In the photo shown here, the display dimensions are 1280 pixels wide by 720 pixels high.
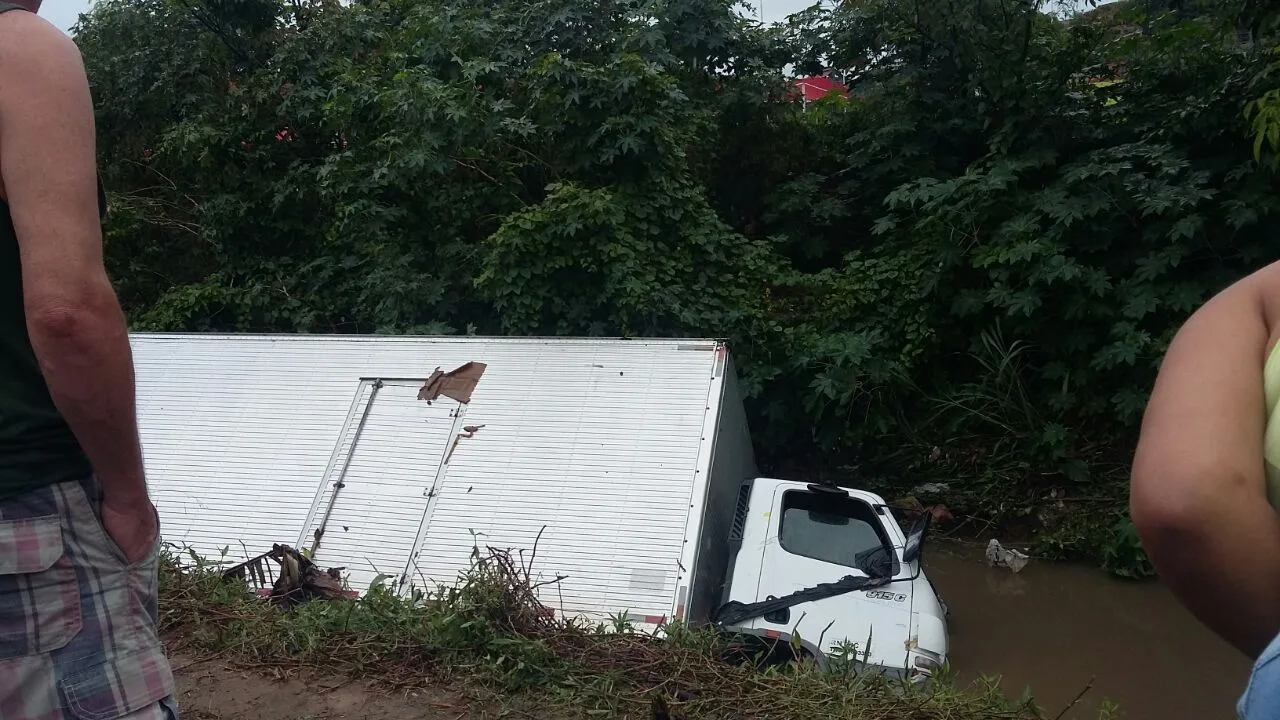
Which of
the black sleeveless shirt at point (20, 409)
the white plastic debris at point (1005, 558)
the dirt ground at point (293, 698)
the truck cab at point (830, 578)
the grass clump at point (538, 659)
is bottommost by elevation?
the white plastic debris at point (1005, 558)

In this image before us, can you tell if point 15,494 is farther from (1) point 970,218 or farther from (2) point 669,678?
(1) point 970,218

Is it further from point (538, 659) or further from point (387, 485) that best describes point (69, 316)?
point (387, 485)

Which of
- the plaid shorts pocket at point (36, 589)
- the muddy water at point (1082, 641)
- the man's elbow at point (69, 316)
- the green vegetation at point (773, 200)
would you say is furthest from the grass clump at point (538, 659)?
the green vegetation at point (773, 200)

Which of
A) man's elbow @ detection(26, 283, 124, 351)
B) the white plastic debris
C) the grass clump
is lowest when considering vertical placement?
the white plastic debris

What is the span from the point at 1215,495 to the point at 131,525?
1539 millimetres

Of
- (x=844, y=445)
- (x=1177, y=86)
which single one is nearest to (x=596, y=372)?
(x=844, y=445)

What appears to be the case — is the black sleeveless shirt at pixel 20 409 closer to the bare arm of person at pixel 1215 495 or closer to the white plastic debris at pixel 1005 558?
the bare arm of person at pixel 1215 495

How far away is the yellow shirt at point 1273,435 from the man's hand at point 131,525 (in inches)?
61.9

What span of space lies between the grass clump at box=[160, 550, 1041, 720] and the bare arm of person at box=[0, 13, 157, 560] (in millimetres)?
2107

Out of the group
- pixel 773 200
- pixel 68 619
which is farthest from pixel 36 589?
pixel 773 200

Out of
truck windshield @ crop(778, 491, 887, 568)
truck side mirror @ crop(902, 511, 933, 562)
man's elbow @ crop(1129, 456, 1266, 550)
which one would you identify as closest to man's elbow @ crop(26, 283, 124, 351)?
man's elbow @ crop(1129, 456, 1266, 550)

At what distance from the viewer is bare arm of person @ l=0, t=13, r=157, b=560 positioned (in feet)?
4.56

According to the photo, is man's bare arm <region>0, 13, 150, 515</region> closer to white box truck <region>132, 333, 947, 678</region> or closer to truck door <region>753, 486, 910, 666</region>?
white box truck <region>132, 333, 947, 678</region>

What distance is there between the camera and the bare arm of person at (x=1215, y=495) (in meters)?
0.81
